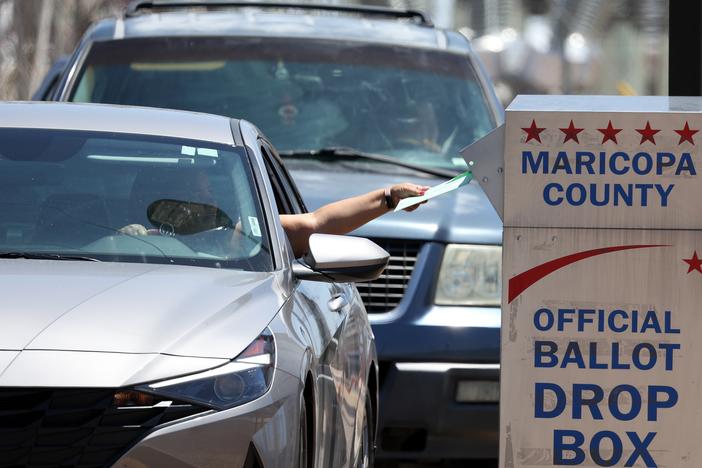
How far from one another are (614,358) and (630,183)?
0.46 metres

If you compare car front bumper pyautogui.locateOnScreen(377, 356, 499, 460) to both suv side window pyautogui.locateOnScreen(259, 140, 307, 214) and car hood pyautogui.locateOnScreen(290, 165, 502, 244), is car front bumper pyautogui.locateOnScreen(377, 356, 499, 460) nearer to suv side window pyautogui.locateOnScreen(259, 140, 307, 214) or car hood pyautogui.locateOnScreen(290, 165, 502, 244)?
car hood pyautogui.locateOnScreen(290, 165, 502, 244)

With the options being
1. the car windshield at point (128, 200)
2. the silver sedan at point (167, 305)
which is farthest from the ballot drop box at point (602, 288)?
the car windshield at point (128, 200)

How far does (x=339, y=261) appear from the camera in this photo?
5117mm

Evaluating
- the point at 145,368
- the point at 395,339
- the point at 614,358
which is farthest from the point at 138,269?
the point at 395,339

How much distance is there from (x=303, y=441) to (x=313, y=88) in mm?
4418

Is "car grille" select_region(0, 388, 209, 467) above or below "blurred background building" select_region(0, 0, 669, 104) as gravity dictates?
below

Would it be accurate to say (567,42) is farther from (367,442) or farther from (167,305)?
(167,305)

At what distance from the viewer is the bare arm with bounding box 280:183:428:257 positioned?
20.2ft

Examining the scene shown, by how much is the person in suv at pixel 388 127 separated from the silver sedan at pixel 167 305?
645mm

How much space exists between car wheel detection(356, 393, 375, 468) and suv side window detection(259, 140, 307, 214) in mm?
749

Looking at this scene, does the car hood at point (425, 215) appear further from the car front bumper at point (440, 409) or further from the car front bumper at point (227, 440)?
the car front bumper at point (227, 440)

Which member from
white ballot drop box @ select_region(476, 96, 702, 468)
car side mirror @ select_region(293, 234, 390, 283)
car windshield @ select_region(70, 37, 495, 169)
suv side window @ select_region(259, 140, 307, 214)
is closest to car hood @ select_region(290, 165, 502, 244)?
car windshield @ select_region(70, 37, 495, 169)

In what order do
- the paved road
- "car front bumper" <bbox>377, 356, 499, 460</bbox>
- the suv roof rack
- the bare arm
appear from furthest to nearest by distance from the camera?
1. the suv roof rack
2. the paved road
3. "car front bumper" <bbox>377, 356, 499, 460</bbox>
4. the bare arm

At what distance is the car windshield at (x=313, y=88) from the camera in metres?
8.55
